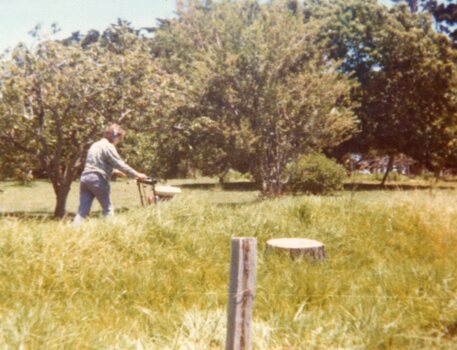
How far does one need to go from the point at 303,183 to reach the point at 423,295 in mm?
14157

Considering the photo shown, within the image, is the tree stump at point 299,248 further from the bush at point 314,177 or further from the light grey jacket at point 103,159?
the bush at point 314,177

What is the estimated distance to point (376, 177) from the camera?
115ft

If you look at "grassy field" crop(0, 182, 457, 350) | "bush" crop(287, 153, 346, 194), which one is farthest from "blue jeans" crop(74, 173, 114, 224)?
"bush" crop(287, 153, 346, 194)

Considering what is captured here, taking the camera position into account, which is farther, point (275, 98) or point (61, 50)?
point (275, 98)

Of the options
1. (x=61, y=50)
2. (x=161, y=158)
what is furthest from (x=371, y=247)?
(x=161, y=158)

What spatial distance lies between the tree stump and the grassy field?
0.16 m

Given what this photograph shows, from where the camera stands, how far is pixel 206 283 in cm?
619

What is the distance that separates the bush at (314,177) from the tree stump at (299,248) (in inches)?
457

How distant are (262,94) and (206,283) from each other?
1152cm

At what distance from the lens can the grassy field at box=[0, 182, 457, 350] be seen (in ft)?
14.5

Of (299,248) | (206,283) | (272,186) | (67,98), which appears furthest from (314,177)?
(206,283)

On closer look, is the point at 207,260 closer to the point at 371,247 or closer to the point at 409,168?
the point at 371,247

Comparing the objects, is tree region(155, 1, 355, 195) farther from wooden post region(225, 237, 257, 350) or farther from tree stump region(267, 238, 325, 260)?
wooden post region(225, 237, 257, 350)

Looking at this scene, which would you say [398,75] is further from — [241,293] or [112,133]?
[241,293]
